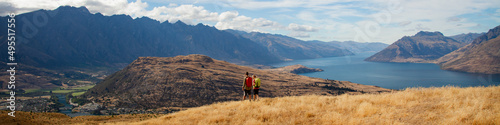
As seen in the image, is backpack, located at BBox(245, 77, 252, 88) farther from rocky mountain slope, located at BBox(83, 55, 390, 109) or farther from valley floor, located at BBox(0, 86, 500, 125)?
rocky mountain slope, located at BBox(83, 55, 390, 109)

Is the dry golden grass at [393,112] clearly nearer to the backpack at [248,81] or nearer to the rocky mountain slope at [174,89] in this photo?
the backpack at [248,81]

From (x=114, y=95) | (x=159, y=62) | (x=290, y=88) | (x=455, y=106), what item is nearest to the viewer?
(x=455, y=106)

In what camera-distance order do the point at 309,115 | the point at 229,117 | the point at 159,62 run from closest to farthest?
the point at 309,115 → the point at 229,117 → the point at 159,62

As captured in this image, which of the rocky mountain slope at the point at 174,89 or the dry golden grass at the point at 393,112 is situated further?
the rocky mountain slope at the point at 174,89

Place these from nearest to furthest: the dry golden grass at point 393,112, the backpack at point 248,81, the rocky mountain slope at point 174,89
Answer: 1. the dry golden grass at point 393,112
2. the backpack at point 248,81
3. the rocky mountain slope at point 174,89

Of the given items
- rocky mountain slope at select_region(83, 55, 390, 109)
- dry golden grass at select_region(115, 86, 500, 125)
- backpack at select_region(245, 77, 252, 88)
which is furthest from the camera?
rocky mountain slope at select_region(83, 55, 390, 109)

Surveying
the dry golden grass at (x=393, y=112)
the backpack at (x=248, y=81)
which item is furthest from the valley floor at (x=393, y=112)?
the backpack at (x=248, y=81)

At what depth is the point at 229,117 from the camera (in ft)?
54.2

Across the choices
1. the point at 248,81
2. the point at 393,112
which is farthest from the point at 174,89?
the point at 393,112

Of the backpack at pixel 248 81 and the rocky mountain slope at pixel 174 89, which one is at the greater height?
the backpack at pixel 248 81

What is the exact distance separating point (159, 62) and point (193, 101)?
69332 millimetres

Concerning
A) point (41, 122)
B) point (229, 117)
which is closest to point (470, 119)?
point (229, 117)

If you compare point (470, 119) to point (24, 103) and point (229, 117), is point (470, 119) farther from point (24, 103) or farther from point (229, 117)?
point (24, 103)

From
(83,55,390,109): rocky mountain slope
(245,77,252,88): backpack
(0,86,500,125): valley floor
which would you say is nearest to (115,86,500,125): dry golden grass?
(0,86,500,125): valley floor
